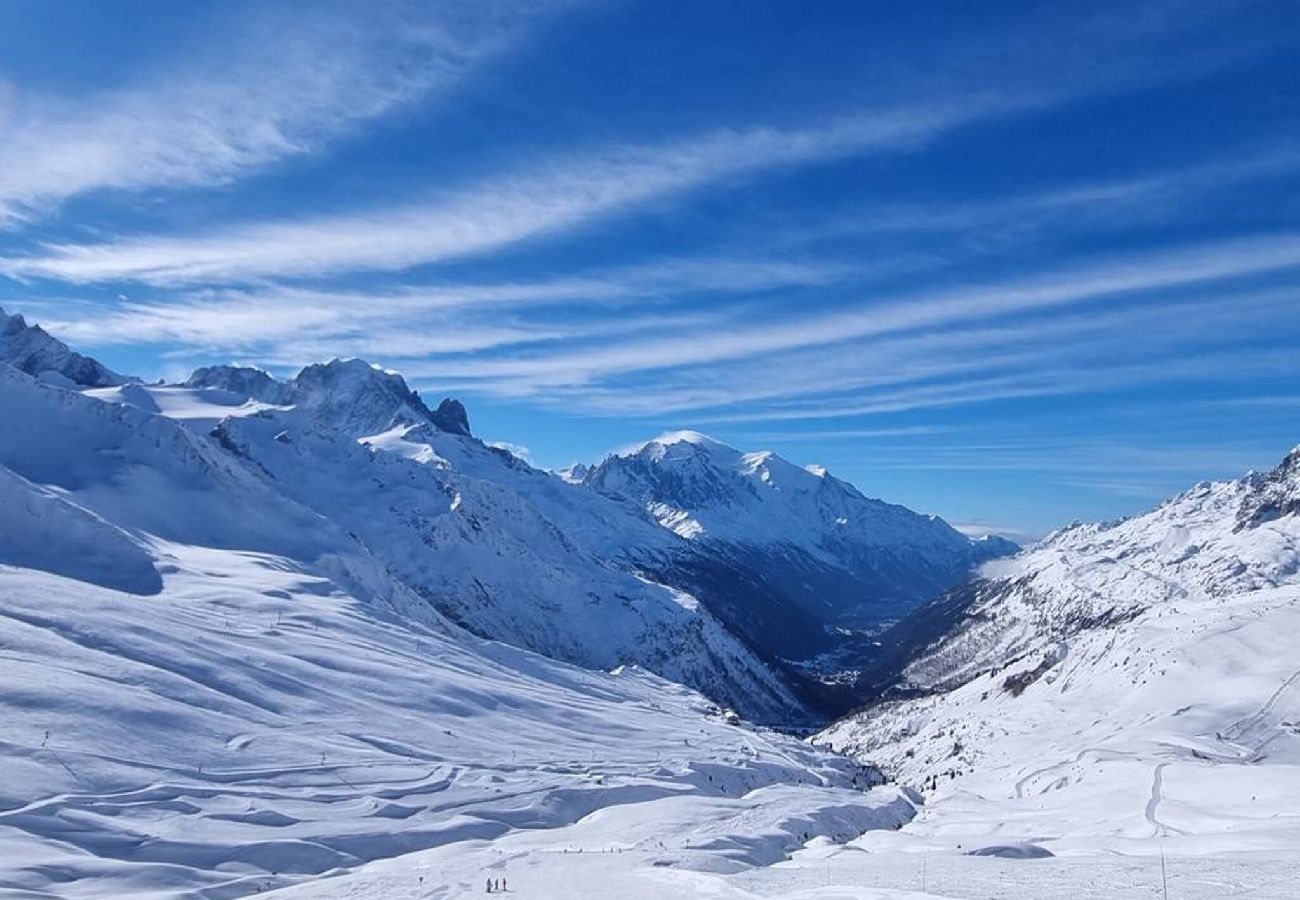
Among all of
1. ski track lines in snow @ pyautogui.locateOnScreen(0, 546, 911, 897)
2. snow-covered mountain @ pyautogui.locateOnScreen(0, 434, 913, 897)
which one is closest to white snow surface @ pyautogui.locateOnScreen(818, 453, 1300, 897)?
snow-covered mountain @ pyautogui.locateOnScreen(0, 434, 913, 897)

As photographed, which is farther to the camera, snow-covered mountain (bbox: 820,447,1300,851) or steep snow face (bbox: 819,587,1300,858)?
snow-covered mountain (bbox: 820,447,1300,851)

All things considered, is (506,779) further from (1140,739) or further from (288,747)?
(1140,739)

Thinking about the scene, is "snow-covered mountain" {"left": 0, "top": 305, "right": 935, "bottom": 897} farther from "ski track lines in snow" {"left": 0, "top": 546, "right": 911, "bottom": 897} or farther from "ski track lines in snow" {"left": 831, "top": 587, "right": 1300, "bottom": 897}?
"ski track lines in snow" {"left": 831, "top": 587, "right": 1300, "bottom": 897}

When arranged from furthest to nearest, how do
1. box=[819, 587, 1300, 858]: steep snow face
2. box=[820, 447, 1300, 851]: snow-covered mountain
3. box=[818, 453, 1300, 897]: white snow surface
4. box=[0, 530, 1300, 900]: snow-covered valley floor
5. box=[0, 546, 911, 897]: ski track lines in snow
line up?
box=[820, 447, 1300, 851]: snow-covered mountain → box=[819, 587, 1300, 858]: steep snow face → box=[0, 546, 911, 897]: ski track lines in snow → box=[818, 453, 1300, 897]: white snow surface → box=[0, 530, 1300, 900]: snow-covered valley floor

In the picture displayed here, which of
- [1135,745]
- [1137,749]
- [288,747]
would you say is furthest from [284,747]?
[1135,745]

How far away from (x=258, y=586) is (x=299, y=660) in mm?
35642

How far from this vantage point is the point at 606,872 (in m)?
24.5

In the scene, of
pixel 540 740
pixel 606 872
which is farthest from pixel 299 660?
pixel 606 872

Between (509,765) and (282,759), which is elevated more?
(282,759)

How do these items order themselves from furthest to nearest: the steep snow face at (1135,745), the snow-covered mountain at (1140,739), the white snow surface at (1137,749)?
the snow-covered mountain at (1140,739), the steep snow face at (1135,745), the white snow surface at (1137,749)

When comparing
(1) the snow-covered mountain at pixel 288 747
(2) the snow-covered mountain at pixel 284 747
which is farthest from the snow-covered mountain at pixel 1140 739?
(2) the snow-covered mountain at pixel 284 747

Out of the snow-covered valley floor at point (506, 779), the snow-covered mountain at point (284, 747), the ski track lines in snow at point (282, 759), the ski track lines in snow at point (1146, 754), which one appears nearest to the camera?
the snow-covered valley floor at point (506, 779)

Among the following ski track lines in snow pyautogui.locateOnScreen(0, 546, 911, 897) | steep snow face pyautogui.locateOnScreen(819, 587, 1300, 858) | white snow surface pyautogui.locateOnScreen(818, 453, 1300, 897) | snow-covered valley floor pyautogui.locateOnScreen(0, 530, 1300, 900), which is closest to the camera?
snow-covered valley floor pyautogui.locateOnScreen(0, 530, 1300, 900)

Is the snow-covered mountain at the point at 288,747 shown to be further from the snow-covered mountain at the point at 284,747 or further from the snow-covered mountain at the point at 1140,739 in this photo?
the snow-covered mountain at the point at 1140,739
